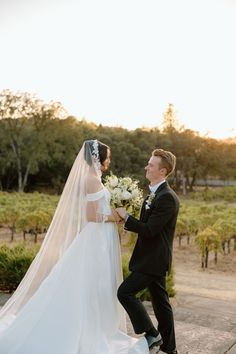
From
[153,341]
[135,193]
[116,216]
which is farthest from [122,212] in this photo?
[153,341]

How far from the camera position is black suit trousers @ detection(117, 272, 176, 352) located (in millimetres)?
4094

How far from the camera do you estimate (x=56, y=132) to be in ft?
167

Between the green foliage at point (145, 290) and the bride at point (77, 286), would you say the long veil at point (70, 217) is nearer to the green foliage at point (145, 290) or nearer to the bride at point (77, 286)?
the bride at point (77, 286)

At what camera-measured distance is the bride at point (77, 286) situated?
4.18 m

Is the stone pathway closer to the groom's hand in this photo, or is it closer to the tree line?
the groom's hand

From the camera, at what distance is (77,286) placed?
4355 mm

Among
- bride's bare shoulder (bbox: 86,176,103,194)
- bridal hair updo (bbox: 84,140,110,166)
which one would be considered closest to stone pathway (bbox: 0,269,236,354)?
bride's bare shoulder (bbox: 86,176,103,194)

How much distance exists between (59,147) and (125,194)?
45544mm

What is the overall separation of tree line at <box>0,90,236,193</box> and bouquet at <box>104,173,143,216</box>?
42756mm

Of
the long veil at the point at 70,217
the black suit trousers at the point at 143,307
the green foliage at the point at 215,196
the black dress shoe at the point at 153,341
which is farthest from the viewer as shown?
the green foliage at the point at 215,196

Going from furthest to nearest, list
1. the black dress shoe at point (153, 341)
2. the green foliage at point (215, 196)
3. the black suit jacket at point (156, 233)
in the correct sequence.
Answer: the green foliage at point (215, 196) < the black dress shoe at point (153, 341) < the black suit jacket at point (156, 233)

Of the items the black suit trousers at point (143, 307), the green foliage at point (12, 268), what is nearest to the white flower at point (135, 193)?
the black suit trousers at point (143, 307)

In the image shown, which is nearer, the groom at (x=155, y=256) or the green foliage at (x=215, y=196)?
the groom at (x=155, y=256)

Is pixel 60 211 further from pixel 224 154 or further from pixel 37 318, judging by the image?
pixel 224 154
